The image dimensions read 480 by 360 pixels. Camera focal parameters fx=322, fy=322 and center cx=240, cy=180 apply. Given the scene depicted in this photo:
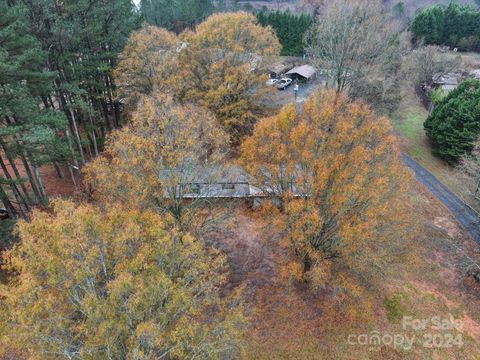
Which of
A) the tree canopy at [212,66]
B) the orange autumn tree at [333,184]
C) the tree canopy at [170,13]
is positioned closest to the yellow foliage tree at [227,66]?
the tree canopy at [212,66]

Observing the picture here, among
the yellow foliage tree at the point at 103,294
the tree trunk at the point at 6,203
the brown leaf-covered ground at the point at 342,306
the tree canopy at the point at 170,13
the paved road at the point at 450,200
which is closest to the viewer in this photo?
the yellow foliage tree at the point at 103,294

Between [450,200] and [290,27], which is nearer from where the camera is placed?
[450,200]

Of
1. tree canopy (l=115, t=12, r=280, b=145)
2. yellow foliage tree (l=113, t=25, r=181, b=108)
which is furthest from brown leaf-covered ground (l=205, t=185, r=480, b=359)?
yellow foliage tree (l=113, t=25, r=181, b=108)

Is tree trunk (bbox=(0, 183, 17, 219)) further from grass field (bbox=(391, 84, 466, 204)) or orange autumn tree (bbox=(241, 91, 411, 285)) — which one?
grass field (bbox=(391, 84, 466, 204))

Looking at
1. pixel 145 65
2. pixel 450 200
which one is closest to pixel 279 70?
pixel 145 65

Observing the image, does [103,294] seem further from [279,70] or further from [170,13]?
[170,13]

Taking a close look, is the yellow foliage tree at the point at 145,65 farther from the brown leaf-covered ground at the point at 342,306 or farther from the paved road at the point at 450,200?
the paved road at the point at 450,200

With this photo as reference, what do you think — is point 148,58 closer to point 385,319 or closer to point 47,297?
point 47,297
